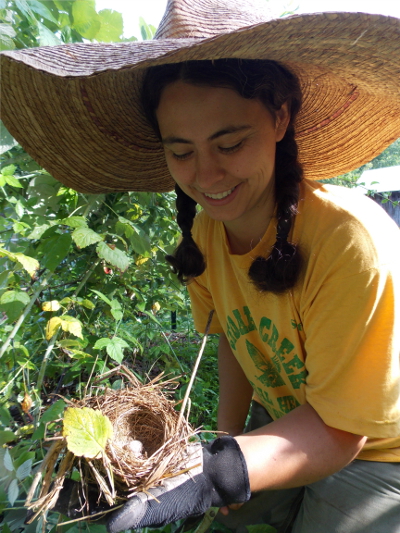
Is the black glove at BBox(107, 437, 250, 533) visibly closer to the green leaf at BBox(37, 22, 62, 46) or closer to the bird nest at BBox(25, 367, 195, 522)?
the bird nest at BBox(25, 367, 195, 522)

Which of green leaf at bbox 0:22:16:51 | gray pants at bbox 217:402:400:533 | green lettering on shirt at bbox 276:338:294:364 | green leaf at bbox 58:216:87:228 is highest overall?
green leaf at bbox 0:22:16:51

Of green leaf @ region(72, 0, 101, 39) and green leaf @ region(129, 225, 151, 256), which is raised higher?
green leaf @ region(72, 0, 101, 39)

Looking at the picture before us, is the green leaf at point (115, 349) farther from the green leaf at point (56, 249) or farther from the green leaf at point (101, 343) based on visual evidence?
the green leaf at point (56, 249)

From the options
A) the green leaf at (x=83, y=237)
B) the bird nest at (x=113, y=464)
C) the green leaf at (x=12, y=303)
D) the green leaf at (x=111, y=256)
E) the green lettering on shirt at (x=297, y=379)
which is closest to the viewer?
the bird nest at (x=113, y=464)

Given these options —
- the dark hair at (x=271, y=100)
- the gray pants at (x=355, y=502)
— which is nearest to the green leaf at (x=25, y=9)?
the dark hair at (x=271, y=100)

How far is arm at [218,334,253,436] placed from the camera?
181 centimetres

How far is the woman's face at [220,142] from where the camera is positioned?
1032 mm

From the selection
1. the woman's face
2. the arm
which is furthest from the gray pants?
the woman's face

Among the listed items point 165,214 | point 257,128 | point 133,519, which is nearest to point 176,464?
point 133,519

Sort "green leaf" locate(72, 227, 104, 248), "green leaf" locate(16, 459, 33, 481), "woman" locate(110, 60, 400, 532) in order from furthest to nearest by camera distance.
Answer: "green leaf" locate(72, 227, 104, 248)
"green leaf" locate(16, 459, 33, 481)
"woman" locate(110, 60, 400, 532)

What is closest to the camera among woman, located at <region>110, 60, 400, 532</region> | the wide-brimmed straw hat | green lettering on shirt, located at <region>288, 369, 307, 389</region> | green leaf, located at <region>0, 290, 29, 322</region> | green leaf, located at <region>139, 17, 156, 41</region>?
the wide-brimmed straw hat

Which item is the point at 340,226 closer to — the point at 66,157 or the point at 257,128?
the point at 257,128

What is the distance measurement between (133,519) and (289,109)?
48.8 inches

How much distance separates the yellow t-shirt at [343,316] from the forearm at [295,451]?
0.05 m
